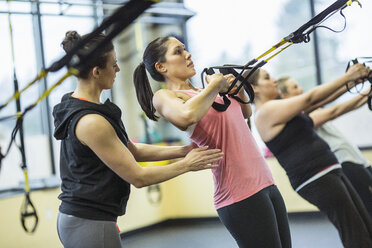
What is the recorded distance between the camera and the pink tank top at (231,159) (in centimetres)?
184

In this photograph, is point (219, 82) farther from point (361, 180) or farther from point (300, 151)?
point (361, 180)

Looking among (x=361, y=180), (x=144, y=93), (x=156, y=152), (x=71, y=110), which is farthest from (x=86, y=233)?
(x=361, y=180)

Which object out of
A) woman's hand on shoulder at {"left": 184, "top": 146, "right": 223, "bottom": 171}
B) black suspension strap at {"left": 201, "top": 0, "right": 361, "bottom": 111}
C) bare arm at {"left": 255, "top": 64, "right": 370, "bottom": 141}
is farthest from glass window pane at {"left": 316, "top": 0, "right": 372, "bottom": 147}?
woman's hand on shoulder at {"left": 184, "top": 146, "right": 223, "bottom": 171}

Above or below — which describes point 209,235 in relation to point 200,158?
below

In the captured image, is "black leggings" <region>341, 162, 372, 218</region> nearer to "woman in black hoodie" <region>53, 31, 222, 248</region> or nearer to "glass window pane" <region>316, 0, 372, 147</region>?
"woman in black hoodie" <region>53, 31, 222, 248</region>

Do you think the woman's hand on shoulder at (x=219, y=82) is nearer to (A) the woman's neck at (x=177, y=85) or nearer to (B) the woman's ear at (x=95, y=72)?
(A) the woman's neck at (x=177, y=85)

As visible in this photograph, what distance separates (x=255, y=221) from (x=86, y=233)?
0.65 metres

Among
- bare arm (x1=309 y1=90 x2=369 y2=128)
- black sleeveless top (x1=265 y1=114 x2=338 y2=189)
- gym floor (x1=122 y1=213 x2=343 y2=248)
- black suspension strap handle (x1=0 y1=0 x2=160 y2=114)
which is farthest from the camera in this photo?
gym floor (x1=122 y1=213 x2=343 y2=248)

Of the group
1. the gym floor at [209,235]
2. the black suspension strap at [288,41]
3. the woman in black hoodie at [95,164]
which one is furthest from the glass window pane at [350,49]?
the woman in black hoodie at [95,164]

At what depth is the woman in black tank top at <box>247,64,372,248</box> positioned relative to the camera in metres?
2.36

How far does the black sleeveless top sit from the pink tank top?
2.14ft

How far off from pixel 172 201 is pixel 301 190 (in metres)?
3.37

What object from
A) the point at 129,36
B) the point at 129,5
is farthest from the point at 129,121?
the point at 129,5

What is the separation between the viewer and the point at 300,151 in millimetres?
2516
